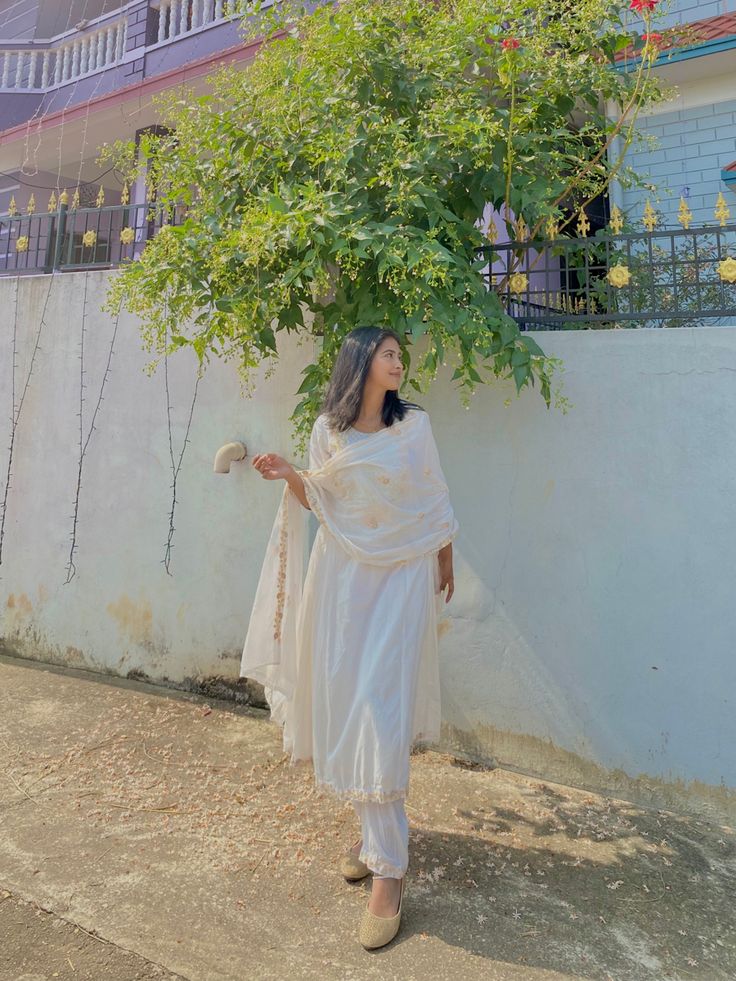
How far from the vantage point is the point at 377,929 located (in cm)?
187

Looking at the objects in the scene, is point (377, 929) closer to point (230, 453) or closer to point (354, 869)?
point (354, 869)

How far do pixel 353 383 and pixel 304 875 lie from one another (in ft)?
5.11

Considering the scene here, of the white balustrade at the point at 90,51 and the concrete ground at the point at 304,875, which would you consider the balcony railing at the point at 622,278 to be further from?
the white balustrade at the point at 90,51

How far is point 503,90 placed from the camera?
9.70 ft

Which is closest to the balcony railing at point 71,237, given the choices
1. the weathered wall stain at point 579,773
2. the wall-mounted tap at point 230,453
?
the wall-mounted tap at point 230,453

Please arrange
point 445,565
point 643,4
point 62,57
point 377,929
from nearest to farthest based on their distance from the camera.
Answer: point 377,929, point 445,565, point 643,4, point 62,57

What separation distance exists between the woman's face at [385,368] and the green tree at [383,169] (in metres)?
0.48

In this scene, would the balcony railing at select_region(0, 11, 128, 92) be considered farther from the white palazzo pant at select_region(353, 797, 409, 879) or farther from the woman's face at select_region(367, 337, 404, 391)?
the white palazzo pant at select_region(353, 797, 409, 879)

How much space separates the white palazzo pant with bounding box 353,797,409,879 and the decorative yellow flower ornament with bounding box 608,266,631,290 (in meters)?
2.16

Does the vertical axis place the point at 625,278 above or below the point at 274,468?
above

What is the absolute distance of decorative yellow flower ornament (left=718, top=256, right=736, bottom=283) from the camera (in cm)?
266

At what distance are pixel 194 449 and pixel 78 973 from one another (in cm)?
260

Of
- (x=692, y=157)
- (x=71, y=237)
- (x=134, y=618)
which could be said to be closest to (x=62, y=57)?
(x=71, y=237)

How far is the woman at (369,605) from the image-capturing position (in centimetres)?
197
